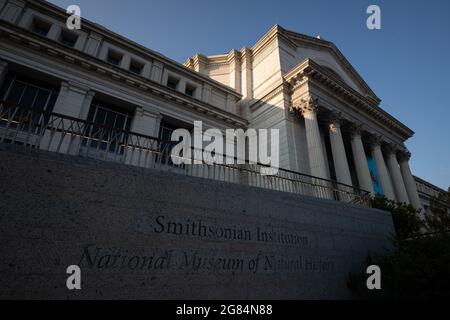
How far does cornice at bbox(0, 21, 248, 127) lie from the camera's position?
1272 cm

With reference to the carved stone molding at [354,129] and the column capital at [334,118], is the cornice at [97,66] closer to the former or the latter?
the column capital at [334,118]

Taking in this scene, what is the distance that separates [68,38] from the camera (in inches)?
640

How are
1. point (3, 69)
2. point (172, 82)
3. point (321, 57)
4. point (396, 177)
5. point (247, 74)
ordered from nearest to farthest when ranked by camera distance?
point (3, 69)
point (172, 82)
point (396, 177)
point (247, 74)
point (321, 57)

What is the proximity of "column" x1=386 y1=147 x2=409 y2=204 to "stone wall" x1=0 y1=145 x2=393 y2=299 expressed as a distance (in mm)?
21598

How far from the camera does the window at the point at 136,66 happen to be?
1843 centimetres

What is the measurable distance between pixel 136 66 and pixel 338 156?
18.2 metres

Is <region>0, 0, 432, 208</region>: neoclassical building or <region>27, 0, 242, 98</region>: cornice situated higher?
<region>27, 0, 242, 98</region>: cornice

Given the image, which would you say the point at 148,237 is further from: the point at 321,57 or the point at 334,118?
the point at 321,57

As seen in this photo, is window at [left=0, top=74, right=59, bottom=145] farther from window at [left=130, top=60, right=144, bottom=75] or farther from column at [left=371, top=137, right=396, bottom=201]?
column at [left=371, top=137, right=396, bottom=201]

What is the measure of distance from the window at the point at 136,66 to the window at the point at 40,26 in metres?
5.60

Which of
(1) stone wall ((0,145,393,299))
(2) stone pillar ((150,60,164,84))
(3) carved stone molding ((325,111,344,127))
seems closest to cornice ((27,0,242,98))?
(2) stone pillar ((150,60,164,84))

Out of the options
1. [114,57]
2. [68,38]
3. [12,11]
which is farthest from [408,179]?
[12,11]

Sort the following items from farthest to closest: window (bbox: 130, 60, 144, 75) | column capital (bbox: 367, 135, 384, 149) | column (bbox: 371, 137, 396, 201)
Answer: column capital (bbox: 367, 135, 384, 149), column (bbox: 371, 137, 396, 201), window (bbox: 130, 60, 144, 75)
